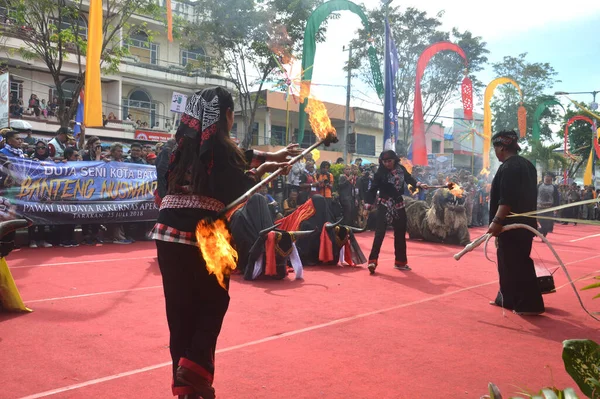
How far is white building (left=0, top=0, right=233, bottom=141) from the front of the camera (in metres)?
24.2

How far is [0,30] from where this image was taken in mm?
17250

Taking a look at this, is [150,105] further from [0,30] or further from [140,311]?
[140,311]

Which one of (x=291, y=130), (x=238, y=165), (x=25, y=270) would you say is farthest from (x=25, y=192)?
(x=291, y=130)

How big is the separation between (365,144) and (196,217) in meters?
33.0

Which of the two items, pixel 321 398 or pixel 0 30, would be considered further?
pixel 0 30

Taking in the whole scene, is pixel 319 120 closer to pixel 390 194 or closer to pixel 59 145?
pixel 390 194

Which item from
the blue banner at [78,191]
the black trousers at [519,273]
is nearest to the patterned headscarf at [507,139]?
the black trousers at [519,273]

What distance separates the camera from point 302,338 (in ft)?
13.9

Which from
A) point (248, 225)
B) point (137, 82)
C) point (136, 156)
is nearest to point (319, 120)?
point (248, 225)

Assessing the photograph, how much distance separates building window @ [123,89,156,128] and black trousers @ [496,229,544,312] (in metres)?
25.6

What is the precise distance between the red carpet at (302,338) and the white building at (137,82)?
18.9 meters

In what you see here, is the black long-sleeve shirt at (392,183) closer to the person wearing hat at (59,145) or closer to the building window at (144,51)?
the person wearing hat at (59,145)

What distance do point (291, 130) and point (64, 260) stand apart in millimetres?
25443

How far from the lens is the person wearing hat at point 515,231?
5185mm
